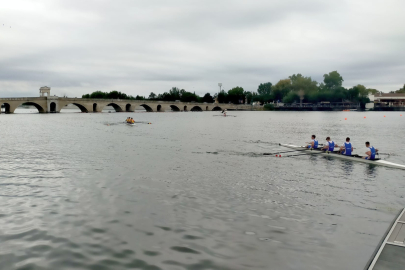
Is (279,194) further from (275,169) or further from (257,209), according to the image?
(275,169)

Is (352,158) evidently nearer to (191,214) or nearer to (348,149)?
(348,149)

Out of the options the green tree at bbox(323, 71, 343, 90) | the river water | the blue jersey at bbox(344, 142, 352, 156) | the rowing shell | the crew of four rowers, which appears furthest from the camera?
the green tree at bbox(323, 71, 343, 90)

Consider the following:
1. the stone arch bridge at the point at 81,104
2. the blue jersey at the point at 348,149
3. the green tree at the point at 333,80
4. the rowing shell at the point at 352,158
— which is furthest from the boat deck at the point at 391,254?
the green tree at the point at 333,80

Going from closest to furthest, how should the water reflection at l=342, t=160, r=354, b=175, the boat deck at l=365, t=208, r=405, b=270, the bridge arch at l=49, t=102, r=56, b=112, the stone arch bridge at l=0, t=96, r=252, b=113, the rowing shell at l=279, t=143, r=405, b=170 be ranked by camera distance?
the boat deck at l=365, t=208, r=405, b=270 → the water reflection at l=342, t=160, r=354, b=175 → the rowing shell at l=279, t=143, r=405, b=170 → the stone arch bridge at l=0, t=96, r=252, b=113 → the bridge arch at l=49, t=102, r=56, b=112

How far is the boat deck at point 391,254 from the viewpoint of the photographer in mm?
7633

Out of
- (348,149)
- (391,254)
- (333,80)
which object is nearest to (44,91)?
(348,149)

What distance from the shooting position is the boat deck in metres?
7.63

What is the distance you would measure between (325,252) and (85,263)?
632cm

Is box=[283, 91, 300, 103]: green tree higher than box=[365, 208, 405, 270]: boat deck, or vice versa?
box=[283, 91, 300, 103]: green tree

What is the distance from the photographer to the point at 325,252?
354 inches

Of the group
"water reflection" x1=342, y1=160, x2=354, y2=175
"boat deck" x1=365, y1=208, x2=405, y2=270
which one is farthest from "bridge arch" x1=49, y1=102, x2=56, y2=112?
"boat deck" x1=365, y1=208, x2=405, y2=270

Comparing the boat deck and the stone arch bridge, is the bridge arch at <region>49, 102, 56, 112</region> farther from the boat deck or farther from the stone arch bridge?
the boat deck

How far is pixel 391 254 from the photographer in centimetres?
818

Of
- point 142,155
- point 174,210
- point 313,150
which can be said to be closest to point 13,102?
point 142,155
